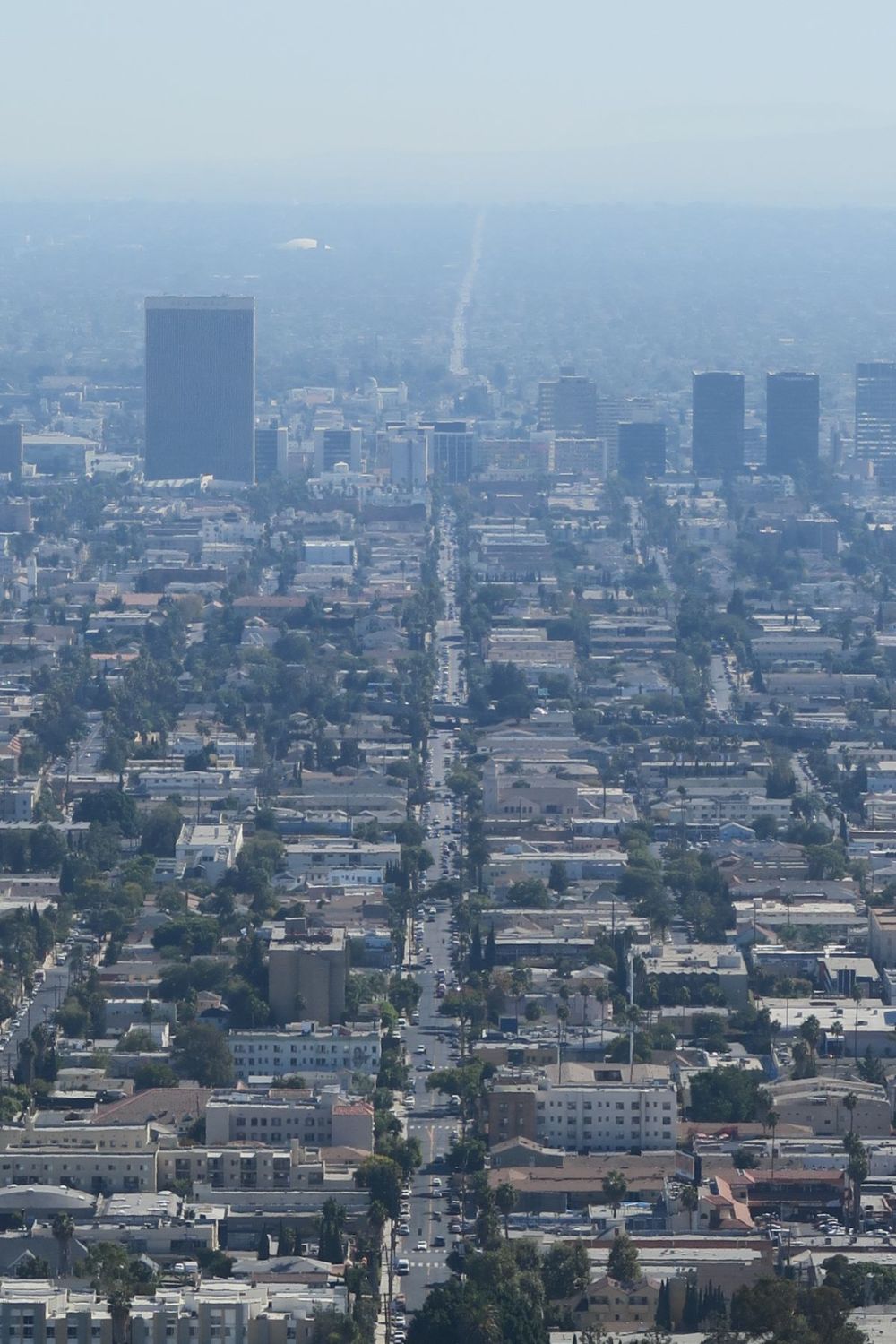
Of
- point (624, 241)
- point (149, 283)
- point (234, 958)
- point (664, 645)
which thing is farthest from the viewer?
point (624, 241)

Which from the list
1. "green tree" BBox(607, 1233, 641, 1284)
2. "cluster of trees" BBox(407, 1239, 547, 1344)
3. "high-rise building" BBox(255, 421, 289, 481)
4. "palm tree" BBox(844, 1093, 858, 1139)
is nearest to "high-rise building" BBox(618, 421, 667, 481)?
"high-rise building" BBox(255, 421, 289, 481)

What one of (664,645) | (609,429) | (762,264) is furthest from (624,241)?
(664,645)

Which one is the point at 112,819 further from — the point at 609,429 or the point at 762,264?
the point at 762,264

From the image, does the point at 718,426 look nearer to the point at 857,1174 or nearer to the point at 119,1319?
the point at 857,1174

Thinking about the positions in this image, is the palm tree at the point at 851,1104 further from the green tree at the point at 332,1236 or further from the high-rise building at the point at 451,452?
the high-rise building at the point at 451,452

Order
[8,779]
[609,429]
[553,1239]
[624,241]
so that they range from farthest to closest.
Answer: [624,241]
[609,429]
[8,779]
[553,1239]

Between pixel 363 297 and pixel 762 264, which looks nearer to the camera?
pixel 363 297
